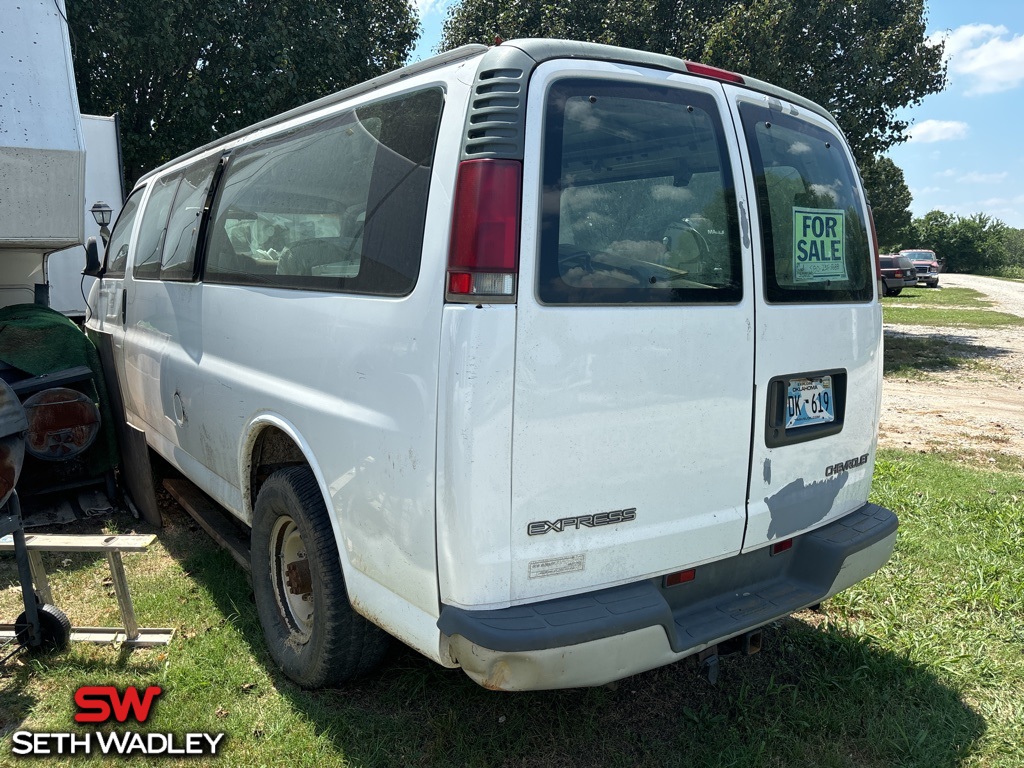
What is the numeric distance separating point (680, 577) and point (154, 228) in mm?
3758

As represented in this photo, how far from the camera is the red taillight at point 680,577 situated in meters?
2.54

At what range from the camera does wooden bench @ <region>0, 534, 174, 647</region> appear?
335 centimetres

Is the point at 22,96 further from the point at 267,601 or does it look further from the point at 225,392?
the point at 267,601

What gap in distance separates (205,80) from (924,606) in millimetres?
14380

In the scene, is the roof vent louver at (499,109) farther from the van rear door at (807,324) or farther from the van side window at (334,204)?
the van rear door at (807,324)

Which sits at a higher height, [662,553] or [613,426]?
[613,426]

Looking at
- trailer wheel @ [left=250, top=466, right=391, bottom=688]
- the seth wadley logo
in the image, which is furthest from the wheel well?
the seth wadley logo

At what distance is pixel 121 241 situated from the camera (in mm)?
5352

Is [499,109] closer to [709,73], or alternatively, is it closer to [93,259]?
[709,73]

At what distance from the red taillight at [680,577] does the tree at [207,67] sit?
13448 mm

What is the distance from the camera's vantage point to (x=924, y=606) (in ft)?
12.6

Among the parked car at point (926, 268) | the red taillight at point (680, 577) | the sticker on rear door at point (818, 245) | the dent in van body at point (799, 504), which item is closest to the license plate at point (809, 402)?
the dent in van body at point (799, 504)

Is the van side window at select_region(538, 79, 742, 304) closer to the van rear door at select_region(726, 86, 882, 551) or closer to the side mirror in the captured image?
the van rear door at select_region(726, 86, 882, 551)

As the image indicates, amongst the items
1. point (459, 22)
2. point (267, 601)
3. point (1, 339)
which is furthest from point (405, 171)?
point (459, 22)
